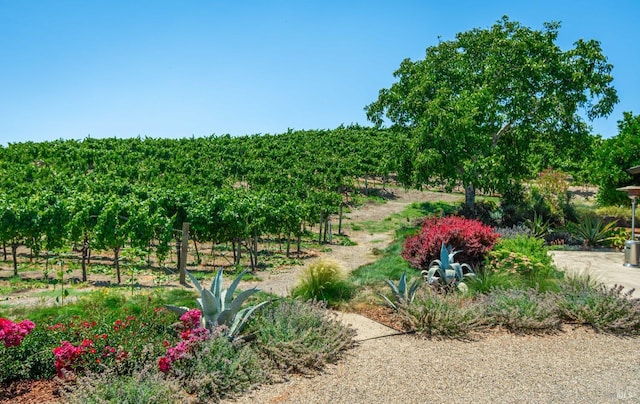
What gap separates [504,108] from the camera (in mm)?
22375

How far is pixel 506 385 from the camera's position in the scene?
5535 mm

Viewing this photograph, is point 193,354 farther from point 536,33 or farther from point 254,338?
point 536,33

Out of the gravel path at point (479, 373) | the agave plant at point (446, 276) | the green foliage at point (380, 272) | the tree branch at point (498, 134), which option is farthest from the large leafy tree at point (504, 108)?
the gravel path at point (479, 373)

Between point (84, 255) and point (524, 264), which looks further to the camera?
point (84, 255)

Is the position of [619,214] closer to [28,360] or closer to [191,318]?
[191,318]

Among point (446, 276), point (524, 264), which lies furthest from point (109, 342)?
point (524, 264)

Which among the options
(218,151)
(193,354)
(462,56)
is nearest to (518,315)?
(193,354)

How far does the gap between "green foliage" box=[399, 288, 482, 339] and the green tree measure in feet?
53.7

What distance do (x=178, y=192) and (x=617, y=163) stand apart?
17547 mm

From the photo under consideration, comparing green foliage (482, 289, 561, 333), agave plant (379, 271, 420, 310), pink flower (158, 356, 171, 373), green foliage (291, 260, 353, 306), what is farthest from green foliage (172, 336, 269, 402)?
green foliage (482, 289, 561, 333)

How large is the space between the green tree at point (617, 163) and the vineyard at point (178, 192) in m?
8.72

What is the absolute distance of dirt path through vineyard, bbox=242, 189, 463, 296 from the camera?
1360cm

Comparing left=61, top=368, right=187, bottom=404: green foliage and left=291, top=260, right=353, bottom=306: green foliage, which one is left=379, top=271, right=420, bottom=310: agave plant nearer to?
left=291, top=260, right=353, bottom=306: green foliage

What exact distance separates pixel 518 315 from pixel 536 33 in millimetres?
18647
